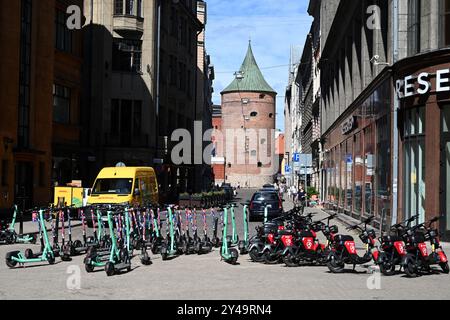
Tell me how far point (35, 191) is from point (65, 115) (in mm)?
8253

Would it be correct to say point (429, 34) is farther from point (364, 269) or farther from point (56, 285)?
point (56, 285)

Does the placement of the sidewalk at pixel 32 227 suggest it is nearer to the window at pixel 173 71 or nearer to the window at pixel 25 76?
the window at pixel 25 76

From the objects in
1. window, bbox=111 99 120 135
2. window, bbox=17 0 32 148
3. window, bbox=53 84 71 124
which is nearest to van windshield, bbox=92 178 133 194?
window, bbox=17 0 32 148

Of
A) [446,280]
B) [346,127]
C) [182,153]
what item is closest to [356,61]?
[346,127]

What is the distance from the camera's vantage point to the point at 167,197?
50.9m

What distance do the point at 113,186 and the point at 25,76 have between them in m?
8.68

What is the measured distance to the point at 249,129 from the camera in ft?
384

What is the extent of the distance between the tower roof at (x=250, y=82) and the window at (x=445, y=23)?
102m

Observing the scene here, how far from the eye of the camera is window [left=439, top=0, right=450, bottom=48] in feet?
59.6

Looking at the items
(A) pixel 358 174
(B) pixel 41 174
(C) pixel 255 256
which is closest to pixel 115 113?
(B) pixel 41 174

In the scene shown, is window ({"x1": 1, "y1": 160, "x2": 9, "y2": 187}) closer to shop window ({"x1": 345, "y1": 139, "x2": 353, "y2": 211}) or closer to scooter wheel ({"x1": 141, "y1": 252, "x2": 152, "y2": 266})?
shop window ({"x1": 345, "y1": 139, "x2": 353, "y2": 211})

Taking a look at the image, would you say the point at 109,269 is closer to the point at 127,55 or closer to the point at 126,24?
the point at 127,55

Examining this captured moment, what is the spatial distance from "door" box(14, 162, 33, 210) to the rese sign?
19.1m

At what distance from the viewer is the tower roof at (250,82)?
12106 cm
